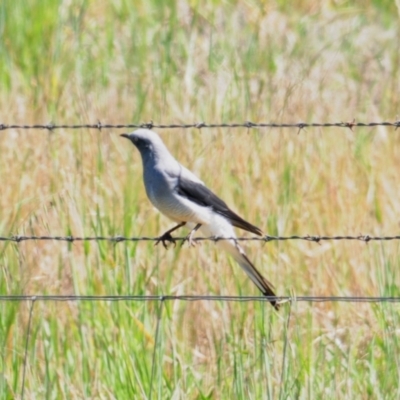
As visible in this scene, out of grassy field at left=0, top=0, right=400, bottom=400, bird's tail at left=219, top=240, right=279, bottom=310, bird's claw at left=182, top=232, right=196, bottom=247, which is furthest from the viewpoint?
bird's claw at left=182, top=232, right=196, bottom=247

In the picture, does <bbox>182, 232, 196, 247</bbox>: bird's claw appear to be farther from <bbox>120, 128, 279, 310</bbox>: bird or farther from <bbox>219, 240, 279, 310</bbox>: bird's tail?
<bbox>219, 240, 279, 310</bbox>: bird's tail

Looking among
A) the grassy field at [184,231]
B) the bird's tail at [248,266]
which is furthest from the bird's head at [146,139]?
the bird's tail at [248,266]

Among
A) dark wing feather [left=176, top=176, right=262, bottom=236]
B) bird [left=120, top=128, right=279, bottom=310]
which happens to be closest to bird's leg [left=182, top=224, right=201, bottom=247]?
bird [left=120, top=128, right=279, bottom=310]

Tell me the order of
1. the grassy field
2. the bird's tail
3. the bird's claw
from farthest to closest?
the bird's claw, the bird's tail, the grassy field

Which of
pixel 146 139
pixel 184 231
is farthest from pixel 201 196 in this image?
pixel 184 231

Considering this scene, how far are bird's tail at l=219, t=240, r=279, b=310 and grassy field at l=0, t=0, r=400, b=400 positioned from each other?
2.9 inches

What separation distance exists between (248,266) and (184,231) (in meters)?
0.89

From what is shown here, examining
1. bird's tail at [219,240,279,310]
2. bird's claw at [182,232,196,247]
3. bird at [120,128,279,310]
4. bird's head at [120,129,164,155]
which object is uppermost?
bird's head at [120,129,164,155]

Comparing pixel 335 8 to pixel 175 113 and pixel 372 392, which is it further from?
pixel 372 392

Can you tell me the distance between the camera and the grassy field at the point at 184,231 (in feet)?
15.6

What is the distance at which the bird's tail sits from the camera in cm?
516

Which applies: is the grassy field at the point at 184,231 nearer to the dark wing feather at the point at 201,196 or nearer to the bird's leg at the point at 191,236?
the bird's leg at the point at 191,236

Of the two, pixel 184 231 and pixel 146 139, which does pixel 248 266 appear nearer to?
pixel 146 139

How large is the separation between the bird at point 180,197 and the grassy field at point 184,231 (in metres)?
0.11
